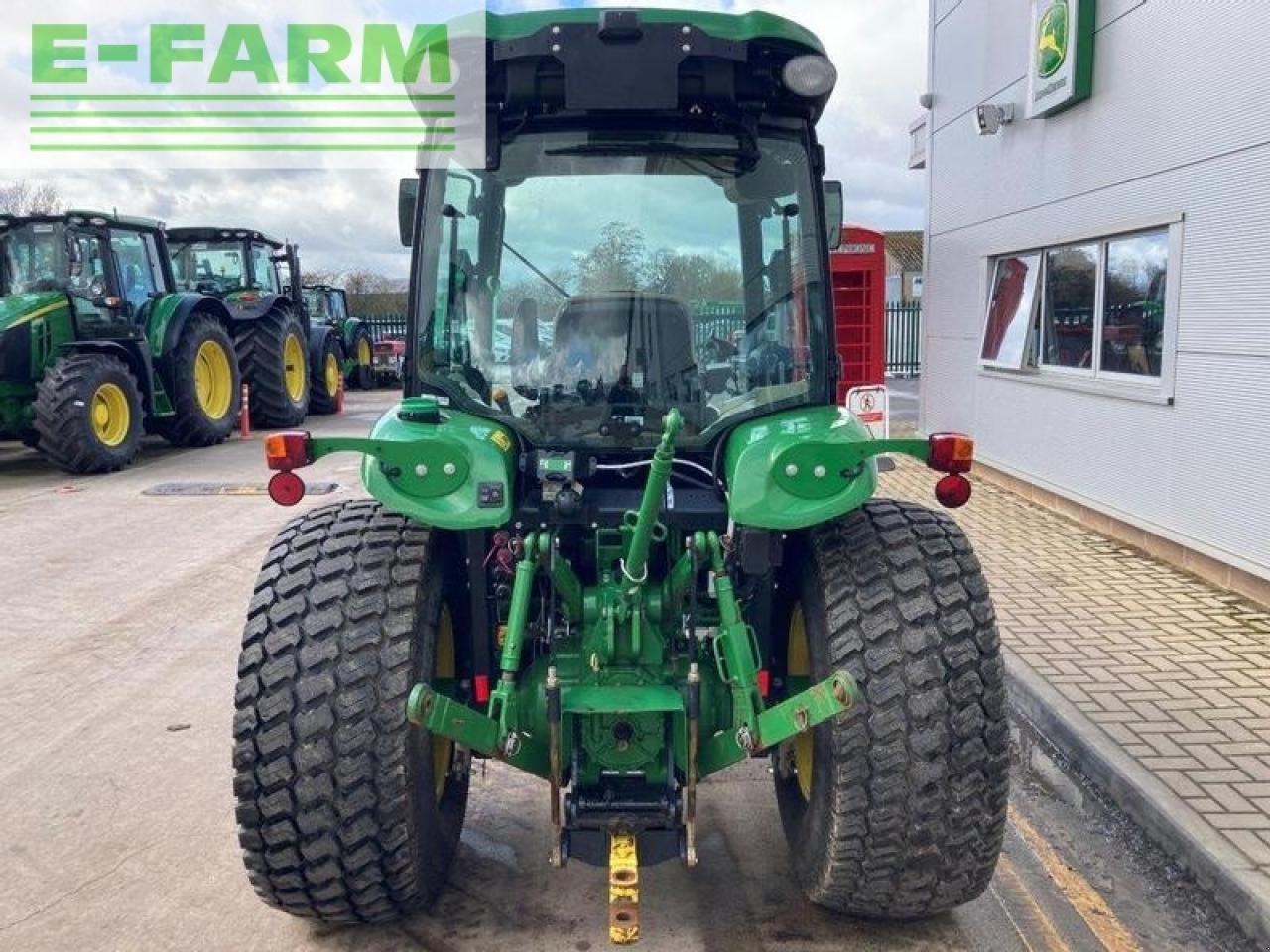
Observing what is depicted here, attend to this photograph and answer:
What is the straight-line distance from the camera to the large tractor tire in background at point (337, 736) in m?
2.85

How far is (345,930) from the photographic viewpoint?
324cm

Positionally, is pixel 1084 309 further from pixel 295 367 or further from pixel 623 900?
pixel 295 367

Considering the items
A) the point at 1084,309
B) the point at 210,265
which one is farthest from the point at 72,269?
the point at 1084,309

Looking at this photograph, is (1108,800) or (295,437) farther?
(1108,800)

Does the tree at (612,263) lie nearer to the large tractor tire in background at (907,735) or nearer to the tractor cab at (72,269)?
the large tractor tire in background at (907,735)

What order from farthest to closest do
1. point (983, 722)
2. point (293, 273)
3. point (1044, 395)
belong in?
point (293, 273)
point (1044, 395)
point (983, 722)

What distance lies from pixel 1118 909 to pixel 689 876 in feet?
4.35

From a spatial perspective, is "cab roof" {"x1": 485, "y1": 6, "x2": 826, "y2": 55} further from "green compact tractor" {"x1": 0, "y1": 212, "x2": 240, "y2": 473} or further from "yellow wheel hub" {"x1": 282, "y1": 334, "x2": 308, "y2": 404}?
"yellow wheel hub" {"x1": 282, "y1": 334, "x2": 308, "y2": 404}

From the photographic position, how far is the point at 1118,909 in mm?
3436

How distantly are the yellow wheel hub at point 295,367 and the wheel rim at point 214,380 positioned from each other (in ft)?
6.06

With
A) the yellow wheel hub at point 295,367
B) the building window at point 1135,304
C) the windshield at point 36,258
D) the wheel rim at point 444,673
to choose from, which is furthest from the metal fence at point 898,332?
the wheel rim at point 444,673

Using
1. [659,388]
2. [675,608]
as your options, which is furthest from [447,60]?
[675,608]

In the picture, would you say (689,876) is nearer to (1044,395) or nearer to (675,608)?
(675,608)

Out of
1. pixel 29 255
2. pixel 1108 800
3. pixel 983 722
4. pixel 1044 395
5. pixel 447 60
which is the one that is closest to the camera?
pixel 983 722
